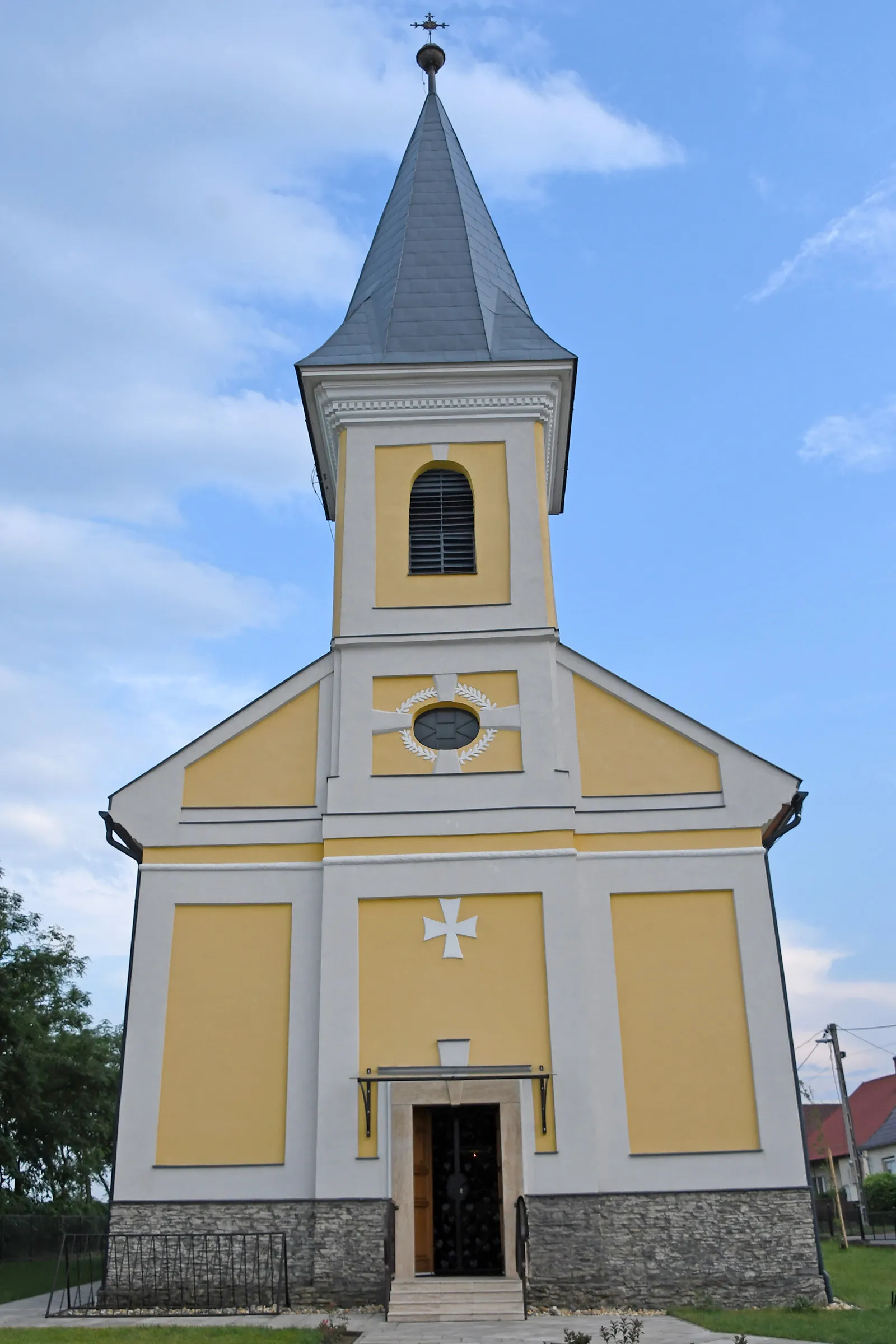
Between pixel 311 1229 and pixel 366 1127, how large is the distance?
4.03ft

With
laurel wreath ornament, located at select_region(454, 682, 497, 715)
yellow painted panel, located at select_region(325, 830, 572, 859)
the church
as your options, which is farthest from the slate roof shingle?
yellow painted panel, located at select_region(325, 830, 572, 859)

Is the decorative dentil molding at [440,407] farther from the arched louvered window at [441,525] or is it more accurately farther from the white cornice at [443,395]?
the arched louvered window at [441,525]

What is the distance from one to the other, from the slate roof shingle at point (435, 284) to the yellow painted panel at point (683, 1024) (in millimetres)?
8260

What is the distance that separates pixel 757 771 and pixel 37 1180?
1662cm

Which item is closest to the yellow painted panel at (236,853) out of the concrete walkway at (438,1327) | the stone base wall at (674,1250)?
the stone base wall at (674,1250)

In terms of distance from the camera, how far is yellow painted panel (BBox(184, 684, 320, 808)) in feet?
50.8

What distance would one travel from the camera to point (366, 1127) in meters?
13.5

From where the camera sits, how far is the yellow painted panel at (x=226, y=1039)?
544 inches

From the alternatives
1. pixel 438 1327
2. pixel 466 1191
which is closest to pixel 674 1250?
pixel 466 1191

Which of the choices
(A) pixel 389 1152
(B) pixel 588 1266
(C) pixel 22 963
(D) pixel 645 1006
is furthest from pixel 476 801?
(C) pixel 22 963

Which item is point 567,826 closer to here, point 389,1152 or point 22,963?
point 389,1152

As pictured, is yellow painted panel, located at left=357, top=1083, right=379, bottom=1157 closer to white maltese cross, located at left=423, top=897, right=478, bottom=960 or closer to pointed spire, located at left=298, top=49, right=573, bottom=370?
white maltese cross, located at left=423, top=897, right=478, bottom=960

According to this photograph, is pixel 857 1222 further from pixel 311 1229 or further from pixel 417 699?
pixel 417 699

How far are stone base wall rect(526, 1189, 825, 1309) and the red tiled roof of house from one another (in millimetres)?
36686
